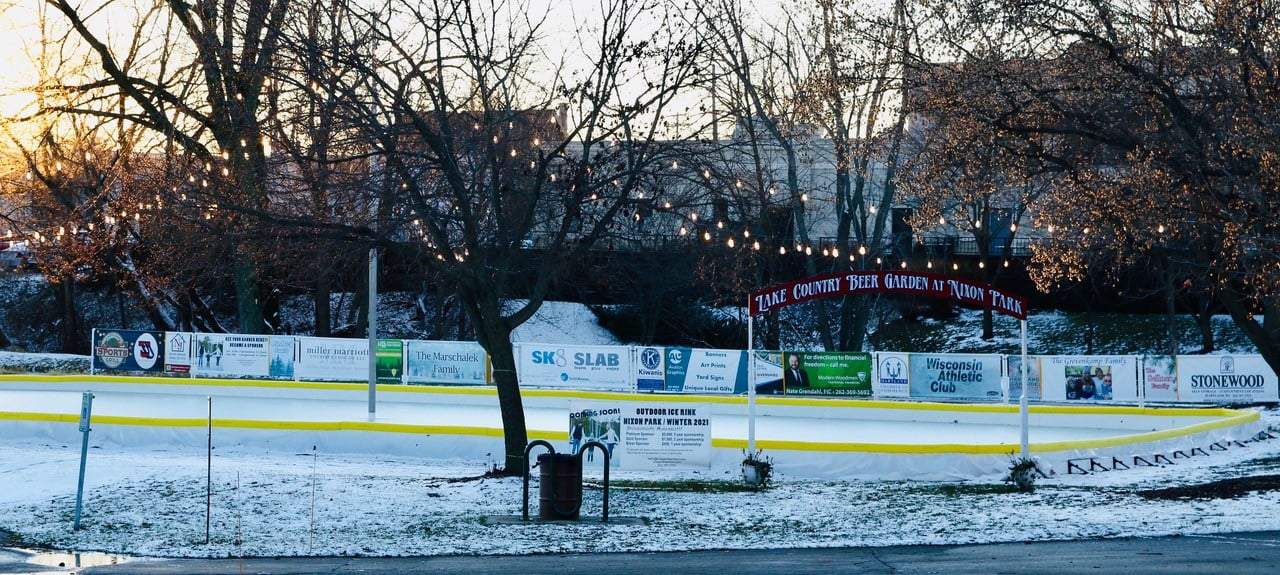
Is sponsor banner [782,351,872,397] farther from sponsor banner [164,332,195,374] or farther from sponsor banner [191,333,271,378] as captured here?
sponsor banner [164,332,195,374]

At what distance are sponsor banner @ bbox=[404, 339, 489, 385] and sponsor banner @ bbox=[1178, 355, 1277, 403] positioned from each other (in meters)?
16.1

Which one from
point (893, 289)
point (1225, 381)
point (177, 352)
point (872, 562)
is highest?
point (893, 289)

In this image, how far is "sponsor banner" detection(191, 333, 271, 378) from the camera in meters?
33.7

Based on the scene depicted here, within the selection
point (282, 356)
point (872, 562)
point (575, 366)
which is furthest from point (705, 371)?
point (872, 562)

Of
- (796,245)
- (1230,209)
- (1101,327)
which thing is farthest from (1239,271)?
(1101,327)

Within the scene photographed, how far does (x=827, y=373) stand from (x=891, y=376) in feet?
4.84

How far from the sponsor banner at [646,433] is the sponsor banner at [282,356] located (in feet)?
52.3

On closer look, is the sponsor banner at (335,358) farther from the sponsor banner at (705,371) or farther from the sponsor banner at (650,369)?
the sponsor banner at (705,371)

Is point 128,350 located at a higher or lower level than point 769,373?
higher

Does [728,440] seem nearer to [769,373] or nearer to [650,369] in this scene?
[769,373]

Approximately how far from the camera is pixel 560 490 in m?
15.5

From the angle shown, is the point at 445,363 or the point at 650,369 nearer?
the point at 650,369

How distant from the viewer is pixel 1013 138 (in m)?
17.7

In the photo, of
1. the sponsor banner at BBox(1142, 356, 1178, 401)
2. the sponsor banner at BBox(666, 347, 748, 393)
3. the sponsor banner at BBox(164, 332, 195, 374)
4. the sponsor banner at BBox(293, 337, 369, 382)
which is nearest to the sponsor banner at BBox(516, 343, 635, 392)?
the sponsor banner at BBox(666, 347, 748, 393)
